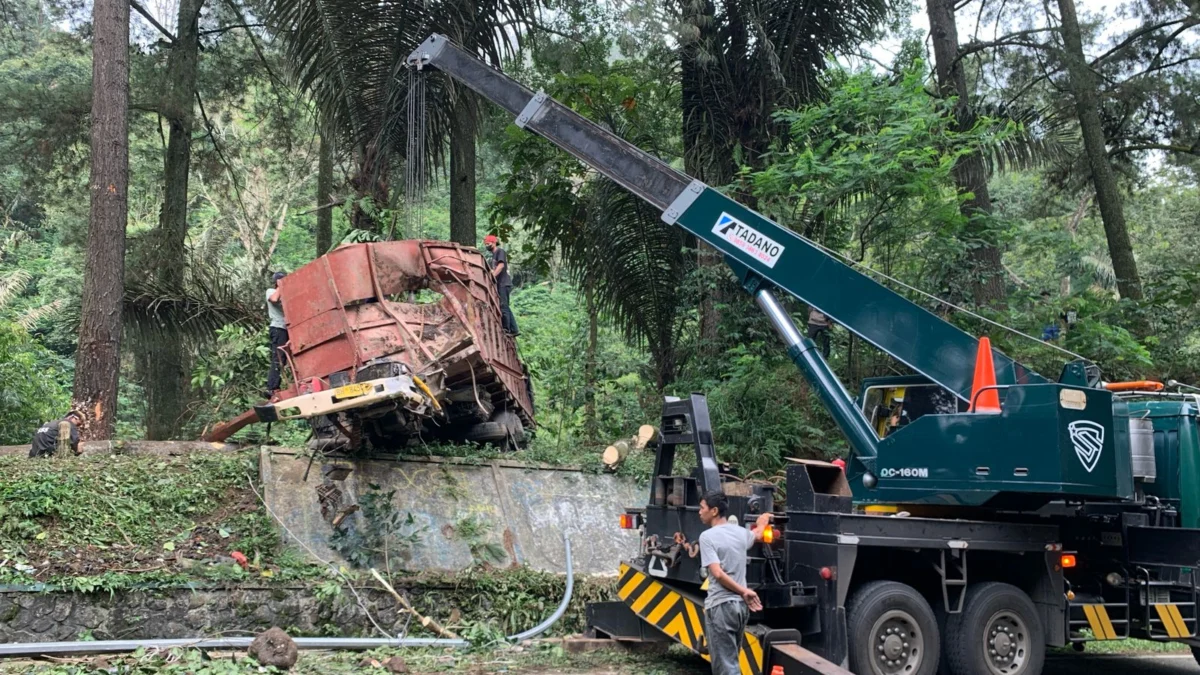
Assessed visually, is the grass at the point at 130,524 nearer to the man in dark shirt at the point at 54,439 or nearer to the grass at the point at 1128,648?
the man in dark shirt at the point at 54,439

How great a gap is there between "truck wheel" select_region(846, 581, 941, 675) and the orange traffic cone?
1.48m

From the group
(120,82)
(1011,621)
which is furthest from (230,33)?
(1011,621)

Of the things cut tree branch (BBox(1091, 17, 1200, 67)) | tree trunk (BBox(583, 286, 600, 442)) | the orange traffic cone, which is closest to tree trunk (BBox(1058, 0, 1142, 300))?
cut tree branch (BBox(1091, 17, 1200, 67))

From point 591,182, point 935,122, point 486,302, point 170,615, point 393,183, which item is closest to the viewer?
point 170,615

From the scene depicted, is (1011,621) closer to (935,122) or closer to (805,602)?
(805,602)

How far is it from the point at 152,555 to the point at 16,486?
167 centimetres

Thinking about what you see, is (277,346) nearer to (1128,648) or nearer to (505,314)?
(505,314)

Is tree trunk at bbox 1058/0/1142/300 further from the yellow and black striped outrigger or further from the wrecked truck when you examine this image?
the yellow and black striped outrigger

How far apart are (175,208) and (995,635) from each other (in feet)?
53.8

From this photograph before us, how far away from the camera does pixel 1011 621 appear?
7.44 m

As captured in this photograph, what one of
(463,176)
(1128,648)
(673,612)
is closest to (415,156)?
(463,176)

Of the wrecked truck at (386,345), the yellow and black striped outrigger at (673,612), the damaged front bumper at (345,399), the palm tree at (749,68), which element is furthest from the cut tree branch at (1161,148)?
the damaged front bumper at (345,399)

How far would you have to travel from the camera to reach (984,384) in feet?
24.5

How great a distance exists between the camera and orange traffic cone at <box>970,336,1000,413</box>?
7125 mm
